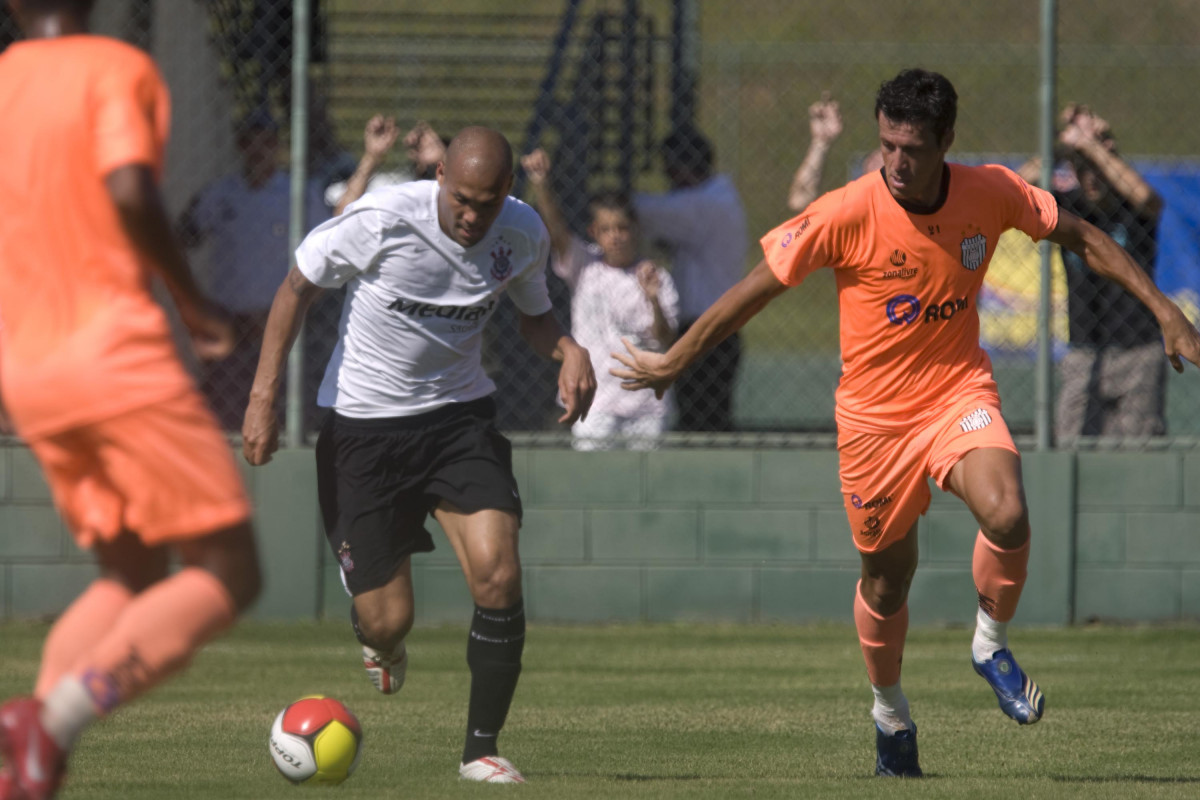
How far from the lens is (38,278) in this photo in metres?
3.81

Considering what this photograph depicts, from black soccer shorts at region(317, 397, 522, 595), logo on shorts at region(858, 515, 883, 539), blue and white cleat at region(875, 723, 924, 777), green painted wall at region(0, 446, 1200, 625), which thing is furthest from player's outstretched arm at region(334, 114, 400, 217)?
blue and white cleat at region(875, 723, 924, 777)

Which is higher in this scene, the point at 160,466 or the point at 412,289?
the point at 412,289

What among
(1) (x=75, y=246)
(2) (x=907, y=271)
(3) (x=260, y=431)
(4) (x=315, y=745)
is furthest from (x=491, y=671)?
(1) (x=75, y=246)

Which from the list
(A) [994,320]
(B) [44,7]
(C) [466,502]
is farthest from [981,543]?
(A) [994,320]

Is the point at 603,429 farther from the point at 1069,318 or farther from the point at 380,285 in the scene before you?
the point at 380,285

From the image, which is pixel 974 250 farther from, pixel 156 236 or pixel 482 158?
pixel 156 236

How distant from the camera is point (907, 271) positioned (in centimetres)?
586

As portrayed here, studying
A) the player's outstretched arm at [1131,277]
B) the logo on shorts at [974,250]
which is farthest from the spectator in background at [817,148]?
the logo on shorts at [974,250]

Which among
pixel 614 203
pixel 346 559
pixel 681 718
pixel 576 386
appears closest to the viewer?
pixel 576 386

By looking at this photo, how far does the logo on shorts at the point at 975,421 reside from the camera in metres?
5.80

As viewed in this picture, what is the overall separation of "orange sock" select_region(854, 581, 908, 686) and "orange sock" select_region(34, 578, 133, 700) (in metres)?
2.85

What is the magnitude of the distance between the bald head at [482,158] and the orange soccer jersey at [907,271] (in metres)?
0.95

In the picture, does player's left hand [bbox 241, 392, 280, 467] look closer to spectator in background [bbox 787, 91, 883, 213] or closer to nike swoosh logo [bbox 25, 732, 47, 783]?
nike swoosh logo [bbox 25, 732, 47, 783]

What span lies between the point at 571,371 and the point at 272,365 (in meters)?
1.04
